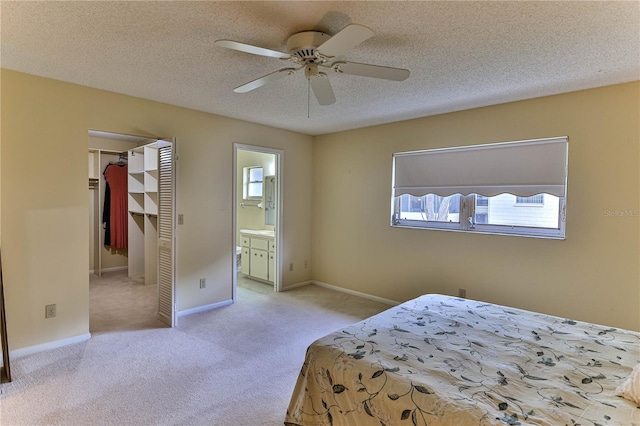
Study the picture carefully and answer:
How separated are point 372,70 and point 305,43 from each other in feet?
1.48

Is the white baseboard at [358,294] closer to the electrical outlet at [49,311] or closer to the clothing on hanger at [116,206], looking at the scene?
the electrical outlet at [49,311]

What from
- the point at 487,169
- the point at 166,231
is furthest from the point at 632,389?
the point at 166,231

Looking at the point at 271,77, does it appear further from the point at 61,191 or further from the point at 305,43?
the point at 61,191

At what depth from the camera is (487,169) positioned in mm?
3588

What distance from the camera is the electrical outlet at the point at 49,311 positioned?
117 inches

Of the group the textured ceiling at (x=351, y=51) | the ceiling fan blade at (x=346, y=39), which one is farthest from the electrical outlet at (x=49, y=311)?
the ceiling fan blade at (x=346, y=39)

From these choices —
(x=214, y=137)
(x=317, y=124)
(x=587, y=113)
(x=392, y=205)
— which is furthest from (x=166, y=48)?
(x=587, y=113)

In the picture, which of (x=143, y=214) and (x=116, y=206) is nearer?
(x=143, y=214)

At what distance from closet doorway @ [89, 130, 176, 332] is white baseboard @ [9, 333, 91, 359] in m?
0.72

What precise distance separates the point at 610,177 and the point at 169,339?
4.37m

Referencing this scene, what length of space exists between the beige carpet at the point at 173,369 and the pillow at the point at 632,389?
1.77 meters

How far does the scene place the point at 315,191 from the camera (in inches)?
213

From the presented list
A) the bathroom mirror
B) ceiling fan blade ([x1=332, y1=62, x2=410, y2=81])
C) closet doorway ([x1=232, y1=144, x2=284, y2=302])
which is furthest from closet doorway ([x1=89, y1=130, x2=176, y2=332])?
ceiling fan blade ([x1=332, y1=62, x2=410, y2=81])

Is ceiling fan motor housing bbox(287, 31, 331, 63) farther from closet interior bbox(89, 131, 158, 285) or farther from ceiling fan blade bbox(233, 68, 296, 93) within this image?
closet interior bbox(89, 131, 158, 285)
